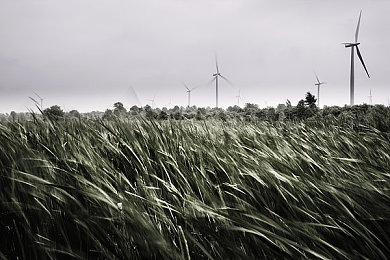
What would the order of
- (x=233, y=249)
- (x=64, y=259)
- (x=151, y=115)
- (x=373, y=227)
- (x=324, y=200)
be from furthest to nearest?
1. (x=151, y=115)
2. (x=324, y=200)
3. (x=373, y=227)
4. (x=64, y=259)
5. (x=233, y=249)

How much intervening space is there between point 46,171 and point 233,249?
37.5 inches

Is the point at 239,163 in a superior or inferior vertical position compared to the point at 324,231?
superior

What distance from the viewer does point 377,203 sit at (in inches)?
51.6

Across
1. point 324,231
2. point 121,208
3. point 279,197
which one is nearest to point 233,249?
point 121,208

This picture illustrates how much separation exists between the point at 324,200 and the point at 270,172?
29 centimetres

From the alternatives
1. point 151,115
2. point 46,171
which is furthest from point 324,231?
point 151,115

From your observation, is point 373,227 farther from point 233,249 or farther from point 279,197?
point 233,249

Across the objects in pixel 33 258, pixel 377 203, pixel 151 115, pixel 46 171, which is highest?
pixel 151 115

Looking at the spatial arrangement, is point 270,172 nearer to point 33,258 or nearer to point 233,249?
point 233,249

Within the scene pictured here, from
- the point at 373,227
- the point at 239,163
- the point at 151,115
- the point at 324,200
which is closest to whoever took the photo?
the point at 373,227

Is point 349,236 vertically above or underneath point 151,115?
underneath

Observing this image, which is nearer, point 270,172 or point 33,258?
point 33,258

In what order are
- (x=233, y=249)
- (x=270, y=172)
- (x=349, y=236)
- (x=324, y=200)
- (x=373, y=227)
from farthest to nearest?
(x=270, y=172) < (x=324, y=200) < (x=373, y=227) < (x=349, y=236) < (x=233, y=249)

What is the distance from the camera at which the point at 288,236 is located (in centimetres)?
113
